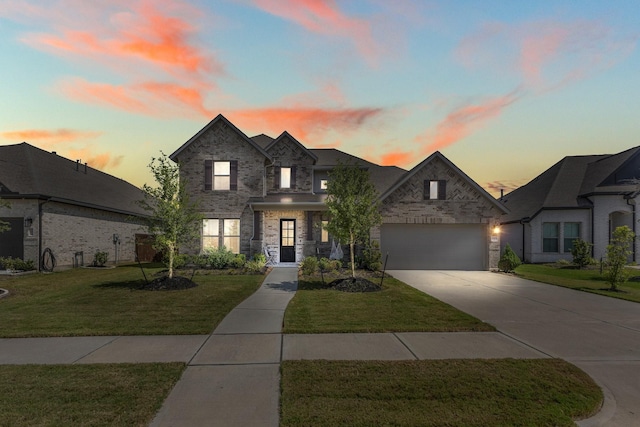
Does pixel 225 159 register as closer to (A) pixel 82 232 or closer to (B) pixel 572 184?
(A) pixel 82 232

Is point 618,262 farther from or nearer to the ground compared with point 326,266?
farther from the ground

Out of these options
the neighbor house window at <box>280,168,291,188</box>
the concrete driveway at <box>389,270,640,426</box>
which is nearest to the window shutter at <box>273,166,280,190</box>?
the neighbor house window at <box>280,168,291,188</box>

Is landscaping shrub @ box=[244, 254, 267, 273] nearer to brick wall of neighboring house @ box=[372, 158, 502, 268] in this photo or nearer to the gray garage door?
brick wall of neighboring house @ box=[372, 158, 502, 268]

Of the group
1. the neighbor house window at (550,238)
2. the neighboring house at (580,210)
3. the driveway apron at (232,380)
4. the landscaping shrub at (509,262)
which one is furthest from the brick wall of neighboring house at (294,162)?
the neighbor house window at (550,238)

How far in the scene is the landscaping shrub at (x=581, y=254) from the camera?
2086cm

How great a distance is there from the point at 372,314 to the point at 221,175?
1466 cm

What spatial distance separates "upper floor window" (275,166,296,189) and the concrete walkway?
14.4 metres

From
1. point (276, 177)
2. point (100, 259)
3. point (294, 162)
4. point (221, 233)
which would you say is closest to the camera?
point (221, 233)

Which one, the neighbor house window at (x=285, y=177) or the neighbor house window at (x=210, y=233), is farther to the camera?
the neighbor house window at (x=285, y=177)

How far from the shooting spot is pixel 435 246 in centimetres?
1934

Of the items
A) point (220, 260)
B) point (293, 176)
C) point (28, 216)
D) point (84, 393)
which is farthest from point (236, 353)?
point (28, 216)

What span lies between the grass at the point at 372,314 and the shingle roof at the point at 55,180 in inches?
634

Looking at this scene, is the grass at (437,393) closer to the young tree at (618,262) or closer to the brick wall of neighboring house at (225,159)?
the young tree at (618,262)

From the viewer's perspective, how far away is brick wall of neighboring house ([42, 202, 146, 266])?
18.4 metres
